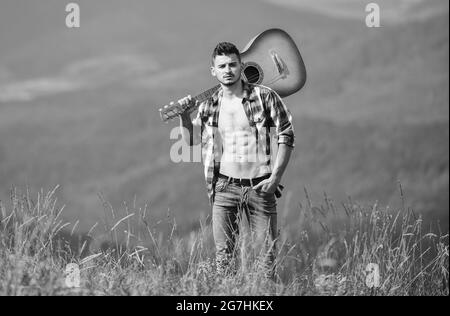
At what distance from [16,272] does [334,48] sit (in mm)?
70958

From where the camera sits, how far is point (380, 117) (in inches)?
2442

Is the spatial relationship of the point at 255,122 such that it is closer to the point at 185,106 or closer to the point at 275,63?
the point at 185,106

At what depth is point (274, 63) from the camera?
4.23m

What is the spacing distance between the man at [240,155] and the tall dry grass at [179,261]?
0.32ft

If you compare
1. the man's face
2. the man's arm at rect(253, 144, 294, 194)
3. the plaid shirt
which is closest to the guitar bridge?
the plaid shirt

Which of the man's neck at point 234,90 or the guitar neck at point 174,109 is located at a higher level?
the man's neck at point 234,90

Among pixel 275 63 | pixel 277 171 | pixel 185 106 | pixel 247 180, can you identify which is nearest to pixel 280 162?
pixel 277 171

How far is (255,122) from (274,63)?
505 mm

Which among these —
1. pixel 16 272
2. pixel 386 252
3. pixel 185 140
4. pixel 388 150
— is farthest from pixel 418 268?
pixel 388 150

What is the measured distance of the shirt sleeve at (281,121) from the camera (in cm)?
388

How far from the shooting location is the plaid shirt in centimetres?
388

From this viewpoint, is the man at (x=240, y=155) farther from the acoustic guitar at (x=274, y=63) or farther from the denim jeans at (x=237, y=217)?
the acoustic guitar at (x=274, y=63)

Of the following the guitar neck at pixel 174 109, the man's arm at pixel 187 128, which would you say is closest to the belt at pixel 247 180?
the man's arm at pixel 187 128
